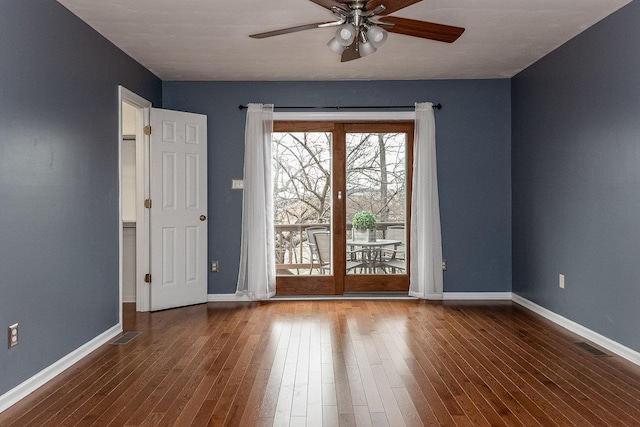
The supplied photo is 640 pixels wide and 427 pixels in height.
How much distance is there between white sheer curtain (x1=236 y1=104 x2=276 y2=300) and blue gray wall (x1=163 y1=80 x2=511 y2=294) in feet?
0.53

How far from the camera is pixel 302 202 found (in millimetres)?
5898

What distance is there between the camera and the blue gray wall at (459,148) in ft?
19.0

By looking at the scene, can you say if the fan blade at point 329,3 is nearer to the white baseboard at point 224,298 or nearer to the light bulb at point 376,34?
the light bulb at point 376,34

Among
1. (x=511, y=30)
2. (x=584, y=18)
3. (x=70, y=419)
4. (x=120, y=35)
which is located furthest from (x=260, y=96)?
(x=70, y=419)

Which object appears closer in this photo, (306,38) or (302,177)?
(306,38)

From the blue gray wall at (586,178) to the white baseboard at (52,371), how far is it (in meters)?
3.91

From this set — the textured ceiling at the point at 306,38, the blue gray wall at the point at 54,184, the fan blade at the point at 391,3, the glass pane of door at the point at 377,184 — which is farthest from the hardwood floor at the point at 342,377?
the textured ceiling at the point at 306,38

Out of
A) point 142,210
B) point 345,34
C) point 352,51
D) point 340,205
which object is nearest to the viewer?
point 345,34

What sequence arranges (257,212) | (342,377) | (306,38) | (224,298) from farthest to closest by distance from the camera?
(224,298) → (257,212) → (306,38) → (342,377)

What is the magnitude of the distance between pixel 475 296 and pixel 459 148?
5.55 ft

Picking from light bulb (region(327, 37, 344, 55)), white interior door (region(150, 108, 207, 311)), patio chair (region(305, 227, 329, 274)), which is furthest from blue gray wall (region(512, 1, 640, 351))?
white interior door (region(150, 108, 207, 311))

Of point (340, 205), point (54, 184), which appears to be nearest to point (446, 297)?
point (340, 205)

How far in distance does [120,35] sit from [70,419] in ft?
9.77

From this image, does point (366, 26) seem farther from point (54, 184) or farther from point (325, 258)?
point (325, 258)
